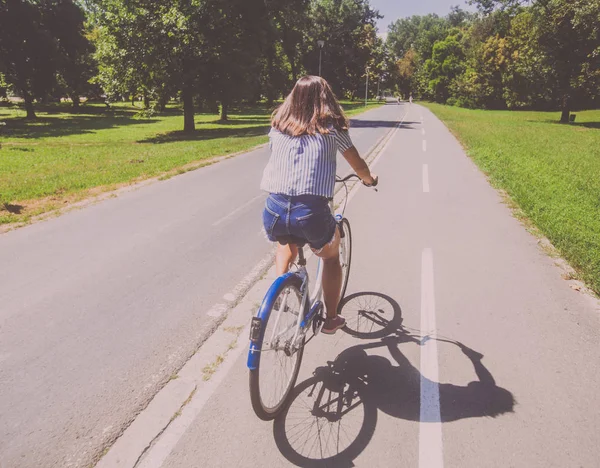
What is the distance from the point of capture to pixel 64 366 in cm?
339

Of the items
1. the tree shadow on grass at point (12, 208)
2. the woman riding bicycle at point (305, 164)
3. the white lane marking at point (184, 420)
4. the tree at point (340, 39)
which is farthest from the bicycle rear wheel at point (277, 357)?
the tree at point (340, 39)

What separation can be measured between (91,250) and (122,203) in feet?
9.03

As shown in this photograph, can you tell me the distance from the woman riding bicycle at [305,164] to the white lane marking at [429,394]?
1.42 metres

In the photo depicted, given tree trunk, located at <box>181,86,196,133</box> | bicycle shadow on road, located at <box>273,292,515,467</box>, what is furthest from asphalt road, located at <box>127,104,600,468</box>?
tree trunk, located at <box>181,86,196,133</box>

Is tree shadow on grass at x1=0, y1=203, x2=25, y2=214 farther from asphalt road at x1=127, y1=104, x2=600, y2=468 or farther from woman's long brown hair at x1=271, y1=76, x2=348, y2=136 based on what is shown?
woman's long brown hair at x1=271, y1=76, x2=348, y2=136

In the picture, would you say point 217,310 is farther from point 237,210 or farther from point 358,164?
point 237,210

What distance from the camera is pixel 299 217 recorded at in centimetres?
274

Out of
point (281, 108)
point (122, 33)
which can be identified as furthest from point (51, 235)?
point (122, 33)

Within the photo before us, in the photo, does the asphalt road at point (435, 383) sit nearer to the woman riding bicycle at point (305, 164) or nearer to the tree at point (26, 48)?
the woman riding bicycle at point (305, 164)

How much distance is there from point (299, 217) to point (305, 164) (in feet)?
1.17

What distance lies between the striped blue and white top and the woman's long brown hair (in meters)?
0.06

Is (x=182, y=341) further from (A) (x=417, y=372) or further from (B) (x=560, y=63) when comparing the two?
(B) (x=560, y=63)

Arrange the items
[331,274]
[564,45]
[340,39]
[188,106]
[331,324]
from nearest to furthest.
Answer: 1. [331,274]
2. [331,324]
3. [188,106]
4. [564,45]
5. [340,39]

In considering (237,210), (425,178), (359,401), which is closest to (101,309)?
(359,401)
